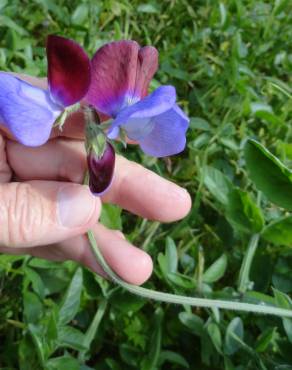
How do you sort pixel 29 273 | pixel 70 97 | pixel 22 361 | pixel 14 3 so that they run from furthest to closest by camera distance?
pixel 14 3, pixel 29 273, pixel 22 361, pixel 70 97

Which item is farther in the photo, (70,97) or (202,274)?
(202,274)

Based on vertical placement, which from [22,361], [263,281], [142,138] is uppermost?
[142,138]

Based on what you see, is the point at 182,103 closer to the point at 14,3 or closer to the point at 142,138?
the point at 14,3

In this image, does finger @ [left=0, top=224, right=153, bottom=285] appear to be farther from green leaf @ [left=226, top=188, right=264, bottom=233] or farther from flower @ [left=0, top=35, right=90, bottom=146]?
flower @ [left=0, top=35, right=90, bottom=146]

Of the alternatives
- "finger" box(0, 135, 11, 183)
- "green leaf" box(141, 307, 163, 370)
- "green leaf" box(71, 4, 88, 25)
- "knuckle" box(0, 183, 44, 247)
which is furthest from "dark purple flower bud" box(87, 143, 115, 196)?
"green leaf" box(71, 4, 88, 25)

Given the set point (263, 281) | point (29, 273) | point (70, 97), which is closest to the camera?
point (70, 97)

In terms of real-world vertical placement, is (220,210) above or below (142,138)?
below

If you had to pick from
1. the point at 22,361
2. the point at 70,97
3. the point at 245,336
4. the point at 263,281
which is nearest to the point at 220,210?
the point at 263,281

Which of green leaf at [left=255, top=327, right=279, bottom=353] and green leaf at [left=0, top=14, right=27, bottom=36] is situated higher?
green leaf at [left=0, top=14, right=27, bottom=36]
